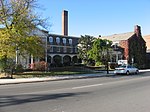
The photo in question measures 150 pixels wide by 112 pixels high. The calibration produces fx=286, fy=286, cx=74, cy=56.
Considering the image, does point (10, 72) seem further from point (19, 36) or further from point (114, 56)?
point (114, 56)

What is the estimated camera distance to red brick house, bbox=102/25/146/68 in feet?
238

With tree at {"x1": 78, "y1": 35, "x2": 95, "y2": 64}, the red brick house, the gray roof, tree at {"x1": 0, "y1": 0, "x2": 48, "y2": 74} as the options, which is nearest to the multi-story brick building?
tree at {"x1": 78, "y1": 35, "x2": 95, "y2": 64}

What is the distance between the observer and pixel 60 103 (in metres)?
11.2

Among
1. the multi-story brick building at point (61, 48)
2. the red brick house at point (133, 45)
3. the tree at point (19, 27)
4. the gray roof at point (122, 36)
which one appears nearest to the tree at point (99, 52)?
the multi-story brick building at point (61, 48)

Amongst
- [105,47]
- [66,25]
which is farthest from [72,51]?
[105,47]

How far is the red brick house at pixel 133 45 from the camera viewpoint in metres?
72.6

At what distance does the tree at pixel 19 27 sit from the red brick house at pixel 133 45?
137 ft

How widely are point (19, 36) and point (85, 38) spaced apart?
124ft

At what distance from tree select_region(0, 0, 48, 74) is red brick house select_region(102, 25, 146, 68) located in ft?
137

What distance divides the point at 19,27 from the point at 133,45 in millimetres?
46302

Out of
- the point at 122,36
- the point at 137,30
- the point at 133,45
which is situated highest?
the point at 137,30

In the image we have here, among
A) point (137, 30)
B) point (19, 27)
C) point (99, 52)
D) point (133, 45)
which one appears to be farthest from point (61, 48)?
point (19, 27)

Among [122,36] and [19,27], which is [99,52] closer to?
[122,36]

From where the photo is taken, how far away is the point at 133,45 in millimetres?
73875
